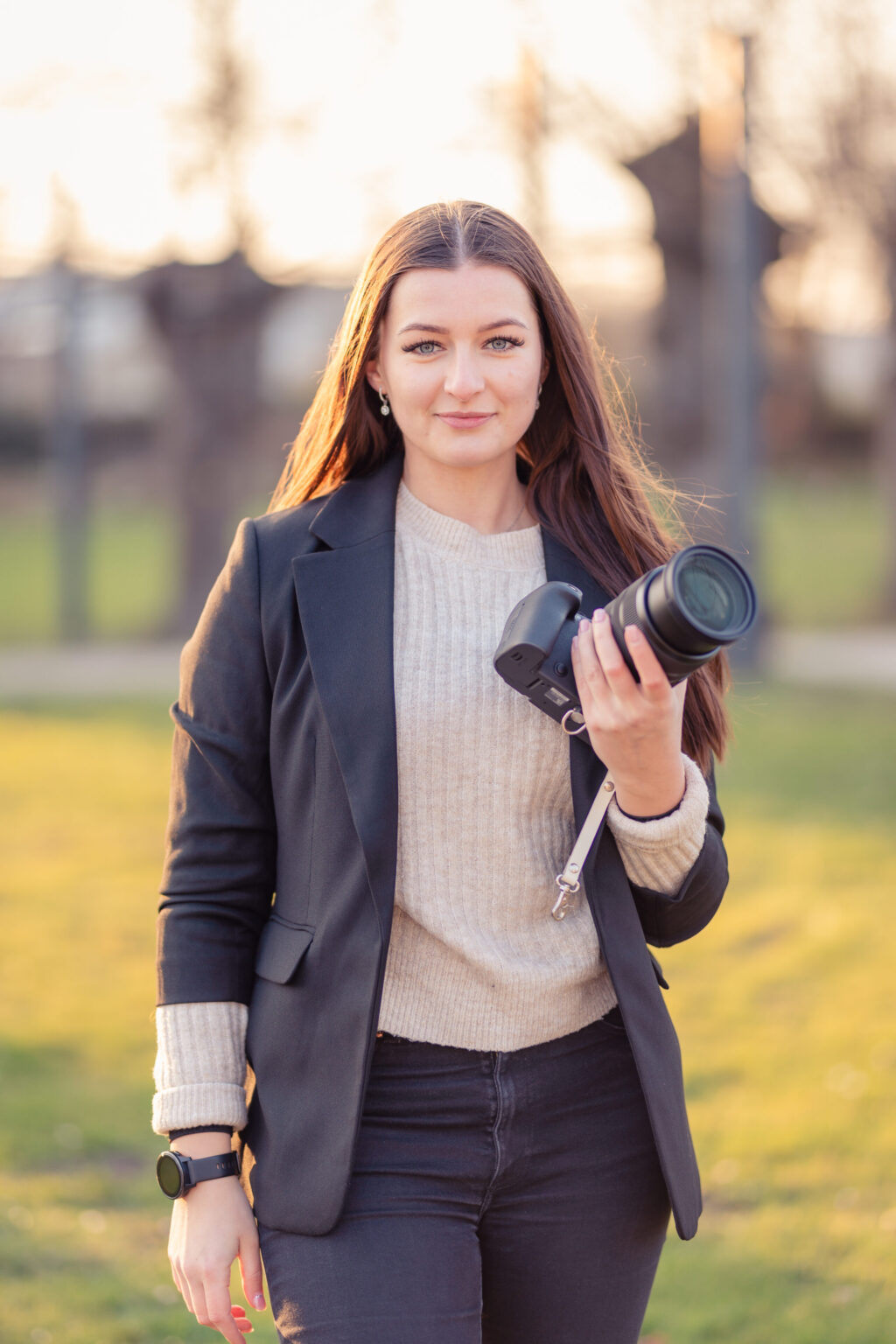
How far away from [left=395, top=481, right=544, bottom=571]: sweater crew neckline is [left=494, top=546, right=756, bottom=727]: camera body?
0.24 m

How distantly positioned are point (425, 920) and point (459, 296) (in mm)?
839

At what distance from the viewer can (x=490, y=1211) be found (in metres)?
2.00

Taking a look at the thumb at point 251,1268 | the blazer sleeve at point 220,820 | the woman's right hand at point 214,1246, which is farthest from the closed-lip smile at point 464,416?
the thumb at point 251,1268

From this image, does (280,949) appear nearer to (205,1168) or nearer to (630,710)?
(205,1168)

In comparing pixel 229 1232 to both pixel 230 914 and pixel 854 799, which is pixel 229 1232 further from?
pixel 854 799

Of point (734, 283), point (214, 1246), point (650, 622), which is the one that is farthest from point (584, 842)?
point (734, 283)

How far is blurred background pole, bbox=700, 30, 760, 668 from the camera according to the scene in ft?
37.3

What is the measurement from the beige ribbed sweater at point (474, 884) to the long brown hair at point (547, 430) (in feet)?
0.83

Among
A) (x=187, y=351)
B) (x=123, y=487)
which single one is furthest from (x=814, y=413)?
(x=187, y=351)

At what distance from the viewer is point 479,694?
6.77ft

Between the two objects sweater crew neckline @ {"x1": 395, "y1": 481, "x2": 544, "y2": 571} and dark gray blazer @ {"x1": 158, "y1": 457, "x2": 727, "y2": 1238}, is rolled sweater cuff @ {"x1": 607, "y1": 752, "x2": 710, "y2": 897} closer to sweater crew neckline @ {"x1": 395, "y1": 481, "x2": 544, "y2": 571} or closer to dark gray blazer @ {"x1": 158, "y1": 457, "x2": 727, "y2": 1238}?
dark gray blazer @ {"x1": 158, "y1": 457, "x2": 727, "y2": 1238}

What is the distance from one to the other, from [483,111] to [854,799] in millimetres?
7497

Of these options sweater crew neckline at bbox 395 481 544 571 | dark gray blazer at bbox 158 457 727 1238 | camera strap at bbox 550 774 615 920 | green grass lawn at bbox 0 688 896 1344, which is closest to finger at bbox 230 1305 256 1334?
dark gray blazer at bbox 158 457 727 1238

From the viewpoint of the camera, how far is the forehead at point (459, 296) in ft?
6.91
